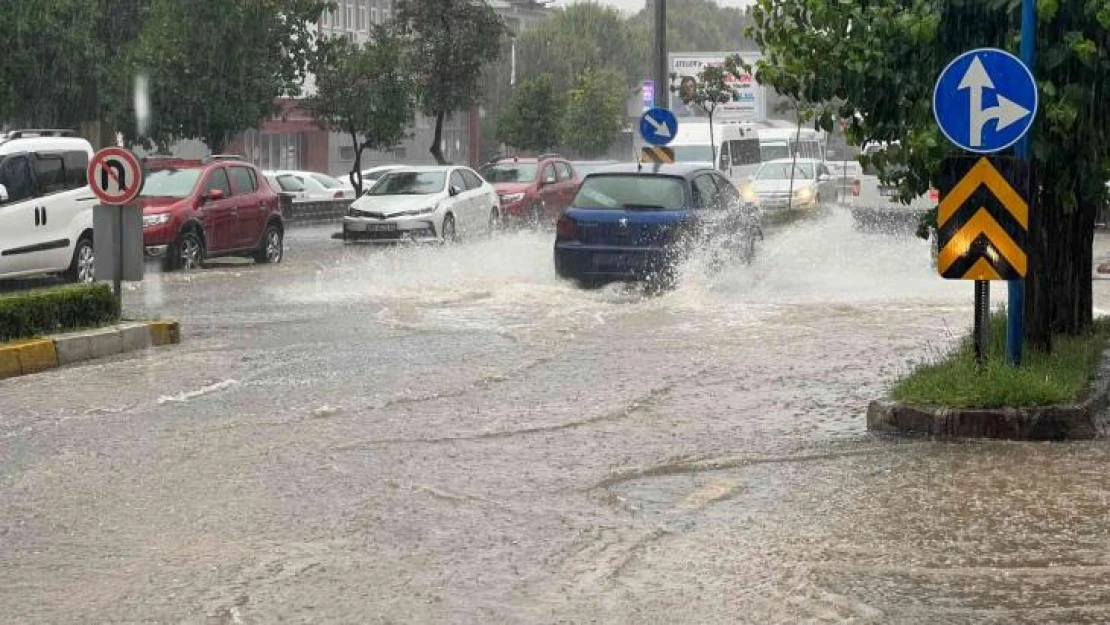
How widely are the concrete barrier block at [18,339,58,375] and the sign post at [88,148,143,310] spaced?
81.3 inches

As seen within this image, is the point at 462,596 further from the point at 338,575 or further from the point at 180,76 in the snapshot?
the point at 180,76

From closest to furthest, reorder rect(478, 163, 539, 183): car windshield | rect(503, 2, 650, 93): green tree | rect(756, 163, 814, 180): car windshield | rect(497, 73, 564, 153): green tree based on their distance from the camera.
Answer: rect(478, 163, 539, 183): car windshield < rect(756, 163, 814, 180): car windshield < rect(497, 73, 564, 153): green tree < rect(503, 2, 650, 93): green tree

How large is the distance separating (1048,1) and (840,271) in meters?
13.0

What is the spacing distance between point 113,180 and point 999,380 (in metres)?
8.60

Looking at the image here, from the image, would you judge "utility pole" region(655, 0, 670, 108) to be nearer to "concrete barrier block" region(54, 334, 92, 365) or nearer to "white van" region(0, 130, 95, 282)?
"white van" region(0, 130, 95, 282)

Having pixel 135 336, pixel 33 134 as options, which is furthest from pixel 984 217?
pixel 33 134

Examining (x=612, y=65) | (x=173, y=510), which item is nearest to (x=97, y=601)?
(x=173, y=510)

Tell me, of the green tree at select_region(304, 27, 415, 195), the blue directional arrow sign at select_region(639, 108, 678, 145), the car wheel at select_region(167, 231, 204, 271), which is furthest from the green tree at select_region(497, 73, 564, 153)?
the car wheel at select_region(167, 231, 204, 271)

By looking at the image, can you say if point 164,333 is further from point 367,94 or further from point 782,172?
point 367,94

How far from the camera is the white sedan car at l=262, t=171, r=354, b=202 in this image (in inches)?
1864

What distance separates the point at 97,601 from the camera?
6547 millimetres

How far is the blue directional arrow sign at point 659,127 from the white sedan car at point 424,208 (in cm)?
320

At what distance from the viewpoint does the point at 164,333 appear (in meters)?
15.8

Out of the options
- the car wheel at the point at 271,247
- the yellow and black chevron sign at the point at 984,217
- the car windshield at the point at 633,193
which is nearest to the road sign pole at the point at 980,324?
the yellow and black chevron sign at the point at 984,217
